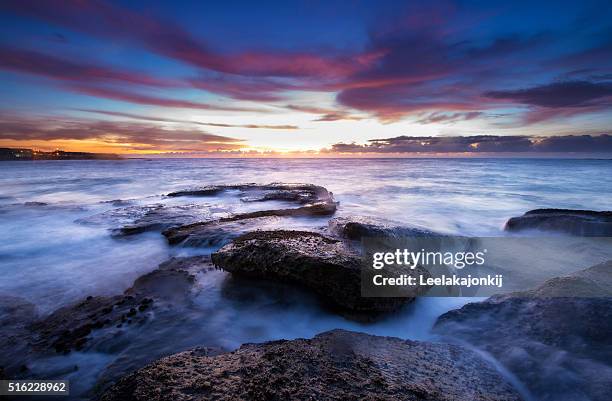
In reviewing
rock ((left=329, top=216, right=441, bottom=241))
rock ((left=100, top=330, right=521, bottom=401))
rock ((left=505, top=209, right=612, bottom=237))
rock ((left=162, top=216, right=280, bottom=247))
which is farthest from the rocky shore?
rock ((left=505, top=209, right=612, bottom=237))

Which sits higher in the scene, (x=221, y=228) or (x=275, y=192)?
(x=275, y=192)

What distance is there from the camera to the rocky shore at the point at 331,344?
231 cm

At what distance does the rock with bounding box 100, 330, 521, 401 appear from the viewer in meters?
2.20

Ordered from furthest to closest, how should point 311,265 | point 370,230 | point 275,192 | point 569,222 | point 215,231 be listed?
1. point 275,192
2. point 569,222
3. point 215,231
4. point 370,230
5. point 311,265

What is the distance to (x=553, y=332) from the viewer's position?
3172mm

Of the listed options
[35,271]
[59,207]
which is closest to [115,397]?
[35,271]

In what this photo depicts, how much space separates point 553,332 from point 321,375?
97.4 inches

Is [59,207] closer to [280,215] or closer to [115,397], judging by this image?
[280,215]

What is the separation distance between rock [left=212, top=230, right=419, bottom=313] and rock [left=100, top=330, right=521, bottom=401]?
35.4 inches

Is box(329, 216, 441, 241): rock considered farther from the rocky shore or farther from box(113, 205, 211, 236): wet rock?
box(113, 205, 211, 236): wet rock

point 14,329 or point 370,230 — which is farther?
point 370,230

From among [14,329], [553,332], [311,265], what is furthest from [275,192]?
[553,332]

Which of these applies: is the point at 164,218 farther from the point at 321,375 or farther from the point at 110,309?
the point at 321,375

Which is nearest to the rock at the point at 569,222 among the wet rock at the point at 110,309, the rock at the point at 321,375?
the rock at the point at 321,375
